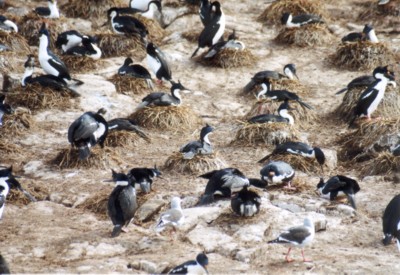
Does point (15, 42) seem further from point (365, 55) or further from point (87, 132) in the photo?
point (365, 55)

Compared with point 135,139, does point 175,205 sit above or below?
above

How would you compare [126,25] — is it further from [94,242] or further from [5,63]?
[94,242]

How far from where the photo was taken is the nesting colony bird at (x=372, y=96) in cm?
1438

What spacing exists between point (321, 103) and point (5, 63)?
18.1 ft

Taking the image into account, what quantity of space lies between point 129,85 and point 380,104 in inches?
165

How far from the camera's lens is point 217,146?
14156mm

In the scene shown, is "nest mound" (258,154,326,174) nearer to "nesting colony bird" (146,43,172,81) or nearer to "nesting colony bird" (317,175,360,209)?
"nesting colony bird" (317,175,360,209)

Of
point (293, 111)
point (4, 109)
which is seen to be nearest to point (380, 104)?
point (293, 111)

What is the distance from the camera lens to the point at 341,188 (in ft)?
37.1

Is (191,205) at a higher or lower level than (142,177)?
lower

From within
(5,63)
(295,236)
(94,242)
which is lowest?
(5,63)

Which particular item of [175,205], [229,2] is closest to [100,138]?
[175,205]

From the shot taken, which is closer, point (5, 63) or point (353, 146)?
point (353, 146)

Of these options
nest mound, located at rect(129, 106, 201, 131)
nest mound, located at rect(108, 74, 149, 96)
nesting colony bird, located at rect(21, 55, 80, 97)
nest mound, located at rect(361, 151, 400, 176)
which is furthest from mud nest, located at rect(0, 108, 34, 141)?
nest mound, located at rect(361, 151, 400, 176)
